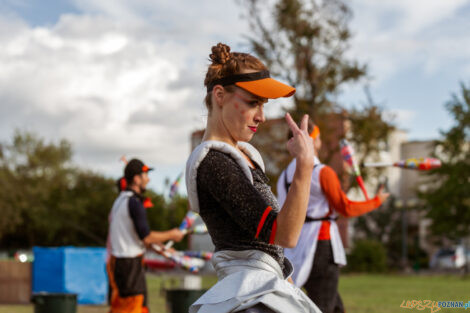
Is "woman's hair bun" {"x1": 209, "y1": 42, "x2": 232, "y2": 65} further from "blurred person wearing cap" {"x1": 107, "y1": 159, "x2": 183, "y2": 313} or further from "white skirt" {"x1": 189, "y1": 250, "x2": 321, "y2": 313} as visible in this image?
"blurred person wearing cap" {"x1": 107, "y1": 159, "x2": 183, "y2": 313}

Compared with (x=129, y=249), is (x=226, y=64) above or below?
above

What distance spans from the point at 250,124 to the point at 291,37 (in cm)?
1938

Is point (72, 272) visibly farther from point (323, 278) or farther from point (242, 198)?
point (242, 198)

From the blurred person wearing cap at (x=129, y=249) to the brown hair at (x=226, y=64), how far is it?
13.8ft

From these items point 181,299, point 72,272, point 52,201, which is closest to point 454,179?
point 72,272

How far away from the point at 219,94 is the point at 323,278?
3.14 m

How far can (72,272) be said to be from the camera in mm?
13523

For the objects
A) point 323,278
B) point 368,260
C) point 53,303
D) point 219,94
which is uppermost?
point 219,94

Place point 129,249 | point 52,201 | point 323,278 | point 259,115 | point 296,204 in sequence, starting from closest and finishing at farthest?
point 296,204 < point 259,115 < point 323,278 < point 129,249 < point 52,201

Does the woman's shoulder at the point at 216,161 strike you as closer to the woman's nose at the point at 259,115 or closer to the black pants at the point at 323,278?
the woman's nose at the point at 259,115

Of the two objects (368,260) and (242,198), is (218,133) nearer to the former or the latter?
(242,198)

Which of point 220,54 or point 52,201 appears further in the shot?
point 52,201

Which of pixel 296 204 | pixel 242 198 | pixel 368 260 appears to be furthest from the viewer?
pixel 368 260

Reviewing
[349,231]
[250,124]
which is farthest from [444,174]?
[250,124]
